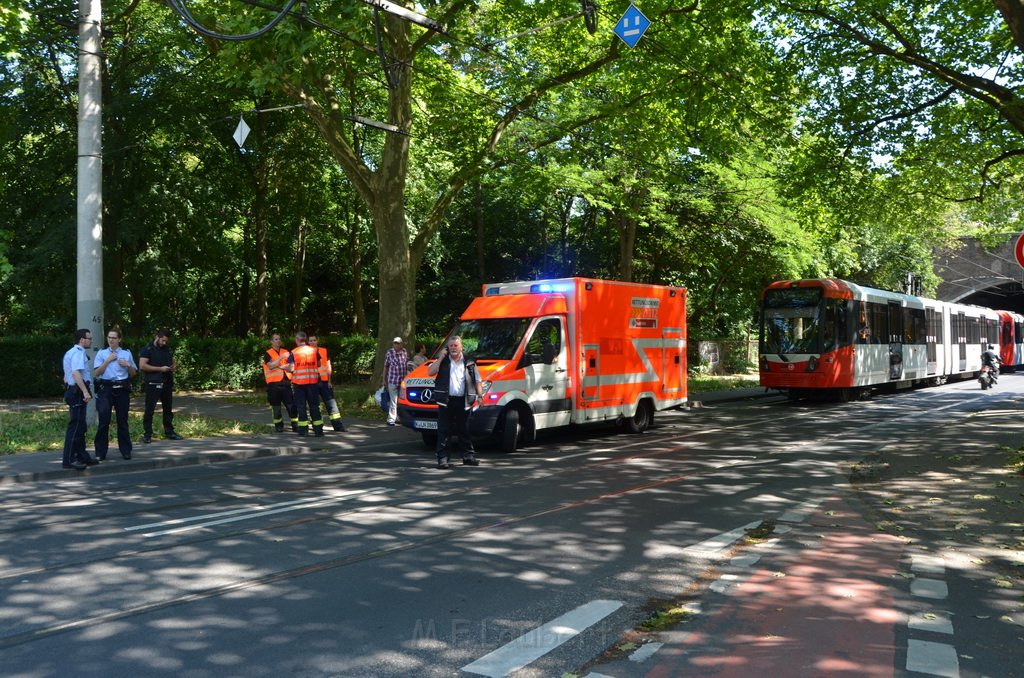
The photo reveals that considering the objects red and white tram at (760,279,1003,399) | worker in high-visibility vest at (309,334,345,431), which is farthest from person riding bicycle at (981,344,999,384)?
worker in high-visibility vest at (309,334,345,431)

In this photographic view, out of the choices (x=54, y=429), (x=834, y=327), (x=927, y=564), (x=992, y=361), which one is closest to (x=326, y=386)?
(x=54, y=429)

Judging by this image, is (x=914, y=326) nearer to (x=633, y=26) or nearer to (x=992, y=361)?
(x=992, y=361)

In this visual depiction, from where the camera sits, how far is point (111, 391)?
458 inches

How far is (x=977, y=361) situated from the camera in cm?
3700

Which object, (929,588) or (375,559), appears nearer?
(929,588)

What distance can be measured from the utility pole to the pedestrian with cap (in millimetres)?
5108

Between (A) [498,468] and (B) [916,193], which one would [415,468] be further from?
(B) [916,193]

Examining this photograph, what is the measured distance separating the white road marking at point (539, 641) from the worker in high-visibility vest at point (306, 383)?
10.3 meters

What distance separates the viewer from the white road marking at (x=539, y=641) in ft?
14.0

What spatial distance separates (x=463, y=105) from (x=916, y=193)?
1334 cm

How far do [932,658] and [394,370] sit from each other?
12.6 m

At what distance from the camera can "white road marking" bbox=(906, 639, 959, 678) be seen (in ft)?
14.0

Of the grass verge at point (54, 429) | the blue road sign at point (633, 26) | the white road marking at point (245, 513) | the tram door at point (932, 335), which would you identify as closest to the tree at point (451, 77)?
the blue road sign at point (633, 26)

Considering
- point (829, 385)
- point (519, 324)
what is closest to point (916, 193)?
point (829, 385)
